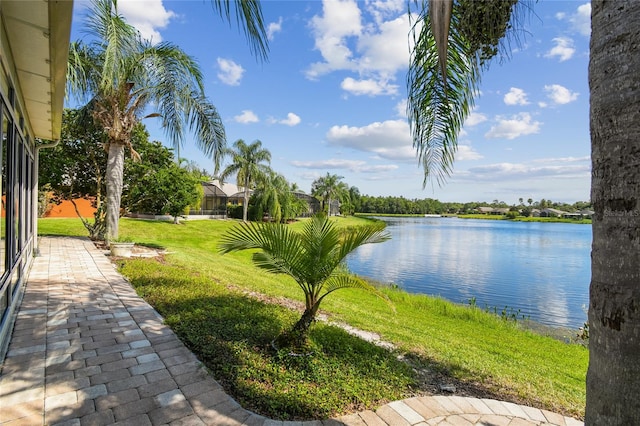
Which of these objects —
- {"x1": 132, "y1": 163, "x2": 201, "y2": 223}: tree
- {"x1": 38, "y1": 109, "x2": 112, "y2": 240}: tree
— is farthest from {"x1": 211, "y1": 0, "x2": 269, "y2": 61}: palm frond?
{"x1": 132, "y1": 163, "x2": 201, "y2": 223}: tree

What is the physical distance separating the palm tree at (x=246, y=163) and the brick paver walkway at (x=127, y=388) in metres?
25.2

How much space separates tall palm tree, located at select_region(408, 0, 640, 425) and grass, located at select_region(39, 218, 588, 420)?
6.45 ft

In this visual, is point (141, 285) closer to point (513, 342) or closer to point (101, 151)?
point (513, 342)

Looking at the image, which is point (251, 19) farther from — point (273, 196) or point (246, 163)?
point (273, 196)

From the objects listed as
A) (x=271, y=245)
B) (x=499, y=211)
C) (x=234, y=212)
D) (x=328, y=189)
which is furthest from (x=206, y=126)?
(x=499, y=211)

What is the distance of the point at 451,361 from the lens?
4.19 meters

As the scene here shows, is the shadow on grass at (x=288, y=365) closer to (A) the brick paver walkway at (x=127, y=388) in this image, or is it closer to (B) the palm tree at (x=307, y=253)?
(A) the brick paver walkway at (x=127, y=388)

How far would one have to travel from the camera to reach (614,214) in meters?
1.24

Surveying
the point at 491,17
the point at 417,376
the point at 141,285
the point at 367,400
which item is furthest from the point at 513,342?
the point at 141,285

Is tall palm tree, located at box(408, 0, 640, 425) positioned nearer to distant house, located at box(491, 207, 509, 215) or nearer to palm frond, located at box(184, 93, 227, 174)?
palm frond, located at box(184, 93, 227, 174)

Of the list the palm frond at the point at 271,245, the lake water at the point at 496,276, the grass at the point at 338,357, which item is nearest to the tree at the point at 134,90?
the grass at the point at 338,357

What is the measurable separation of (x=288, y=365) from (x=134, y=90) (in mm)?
10568

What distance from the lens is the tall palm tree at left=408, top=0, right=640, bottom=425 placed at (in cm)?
120

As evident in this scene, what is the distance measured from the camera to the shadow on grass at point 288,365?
2.87m
